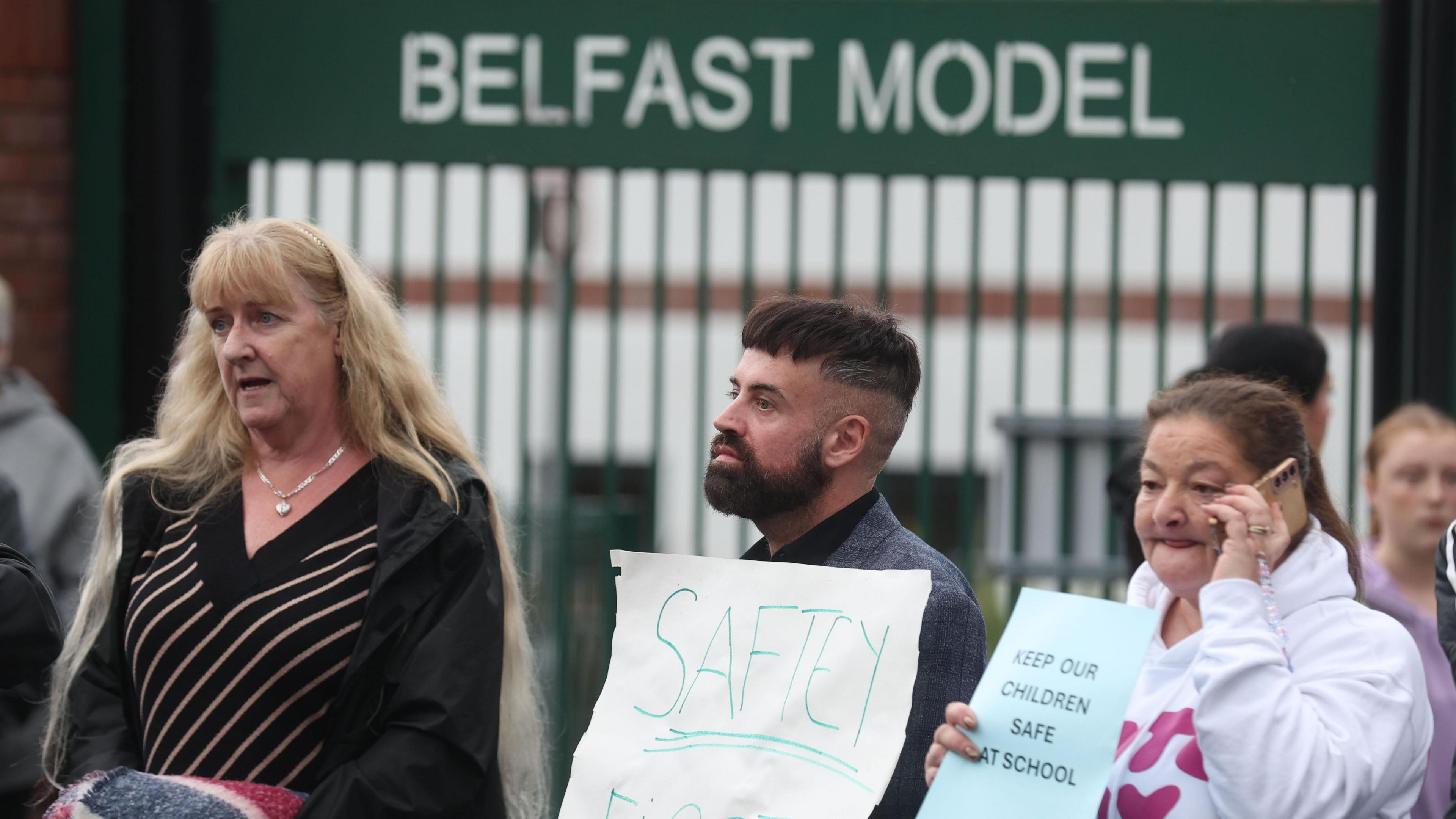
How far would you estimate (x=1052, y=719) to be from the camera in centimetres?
195

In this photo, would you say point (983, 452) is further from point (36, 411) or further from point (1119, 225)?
point (36, 411)

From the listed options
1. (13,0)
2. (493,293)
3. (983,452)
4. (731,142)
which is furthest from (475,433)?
(493,293)

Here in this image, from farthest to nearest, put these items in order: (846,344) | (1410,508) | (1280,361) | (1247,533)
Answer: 1. (1410,508)
2. (1280,361)
3. (846,344)
4. (1247,533)

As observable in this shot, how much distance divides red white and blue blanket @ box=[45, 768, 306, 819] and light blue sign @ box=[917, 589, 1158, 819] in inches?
38.6

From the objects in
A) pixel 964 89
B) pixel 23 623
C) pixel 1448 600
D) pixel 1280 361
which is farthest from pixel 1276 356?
pixel 23 623

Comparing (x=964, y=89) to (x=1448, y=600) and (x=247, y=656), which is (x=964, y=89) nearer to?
(x=1448, y=600)

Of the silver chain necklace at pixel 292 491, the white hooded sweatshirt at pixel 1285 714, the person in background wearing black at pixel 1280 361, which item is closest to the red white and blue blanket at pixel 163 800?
the silver chain necklace at pixel 292 491

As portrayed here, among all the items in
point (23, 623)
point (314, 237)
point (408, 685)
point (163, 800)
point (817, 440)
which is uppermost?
point (314, 237)

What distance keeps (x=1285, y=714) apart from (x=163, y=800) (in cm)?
154

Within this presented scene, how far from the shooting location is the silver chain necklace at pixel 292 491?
8.48 ft

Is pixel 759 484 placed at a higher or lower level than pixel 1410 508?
higher

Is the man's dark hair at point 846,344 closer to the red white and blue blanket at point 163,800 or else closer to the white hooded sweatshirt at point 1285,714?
the white hooded sweatshirt at point 1285,714

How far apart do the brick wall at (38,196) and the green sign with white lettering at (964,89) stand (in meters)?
0.87

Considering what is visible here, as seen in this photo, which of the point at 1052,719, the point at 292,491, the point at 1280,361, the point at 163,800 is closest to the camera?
the point at 1052,719
